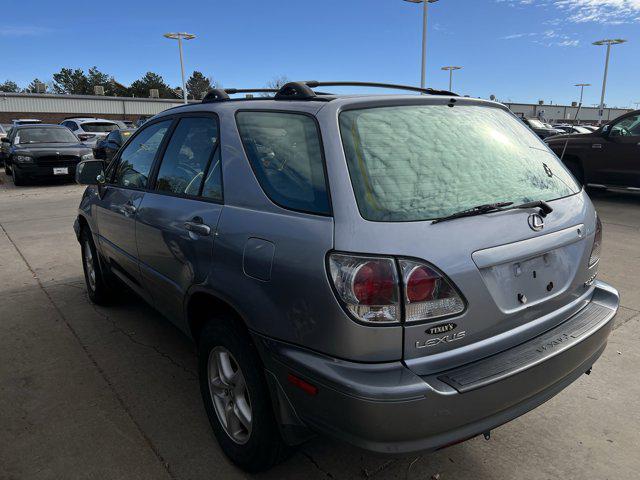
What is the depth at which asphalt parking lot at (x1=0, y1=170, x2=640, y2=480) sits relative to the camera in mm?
2389

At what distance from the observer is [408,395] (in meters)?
1.68

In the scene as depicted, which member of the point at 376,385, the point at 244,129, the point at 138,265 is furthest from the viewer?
the point at 138,265

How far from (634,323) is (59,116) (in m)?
49.2

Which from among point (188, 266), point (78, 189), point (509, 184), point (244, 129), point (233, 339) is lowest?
point (78, 189)

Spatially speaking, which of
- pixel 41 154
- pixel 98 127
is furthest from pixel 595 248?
pixel 98 127

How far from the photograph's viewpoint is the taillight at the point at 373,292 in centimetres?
173

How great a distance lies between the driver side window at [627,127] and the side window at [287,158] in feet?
30.1

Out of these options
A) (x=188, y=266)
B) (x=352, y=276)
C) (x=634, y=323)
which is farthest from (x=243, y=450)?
(x=634, y=323)

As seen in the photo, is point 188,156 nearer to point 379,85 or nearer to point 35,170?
point 379,85

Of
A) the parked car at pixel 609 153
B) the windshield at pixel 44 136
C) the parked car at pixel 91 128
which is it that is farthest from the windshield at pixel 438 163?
the parked car at pixel 91 128

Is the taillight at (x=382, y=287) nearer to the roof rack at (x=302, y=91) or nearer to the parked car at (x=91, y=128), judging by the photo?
the roof rack at (x=302, y=91)

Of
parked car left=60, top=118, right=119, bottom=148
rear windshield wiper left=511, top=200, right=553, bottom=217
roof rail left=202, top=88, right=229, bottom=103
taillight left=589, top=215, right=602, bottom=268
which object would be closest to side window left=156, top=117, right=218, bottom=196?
roof rail left=202, top=88, right=229, bottom=103

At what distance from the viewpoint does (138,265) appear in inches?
128

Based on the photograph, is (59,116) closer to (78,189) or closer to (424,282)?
(78,189)
